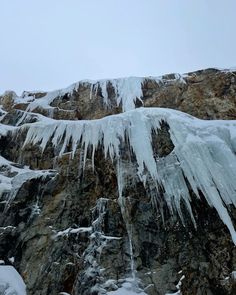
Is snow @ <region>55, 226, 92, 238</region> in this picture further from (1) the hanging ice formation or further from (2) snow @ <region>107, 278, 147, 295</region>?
(2) snow @ <region>107, 278, 147, 295</region>

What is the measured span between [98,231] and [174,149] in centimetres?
354

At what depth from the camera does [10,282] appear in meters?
10.4

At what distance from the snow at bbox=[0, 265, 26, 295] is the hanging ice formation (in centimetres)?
394

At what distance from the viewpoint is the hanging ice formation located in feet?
35.8

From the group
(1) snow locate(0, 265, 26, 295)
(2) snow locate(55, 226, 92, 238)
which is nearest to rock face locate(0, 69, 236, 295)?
(2) snow locate(55, 226, 92, 238)

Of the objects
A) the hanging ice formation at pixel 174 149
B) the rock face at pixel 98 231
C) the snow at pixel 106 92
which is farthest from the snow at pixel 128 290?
the snow at pixel 106 92

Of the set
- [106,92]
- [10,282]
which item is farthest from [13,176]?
[106,92]

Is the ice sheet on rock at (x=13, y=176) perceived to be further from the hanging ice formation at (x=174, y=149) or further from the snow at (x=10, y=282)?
the snow at (x=10, y=282)

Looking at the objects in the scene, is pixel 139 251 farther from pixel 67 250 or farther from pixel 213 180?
pixel 213 180

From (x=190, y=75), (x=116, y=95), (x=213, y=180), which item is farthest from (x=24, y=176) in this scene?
(x=190, y=75)

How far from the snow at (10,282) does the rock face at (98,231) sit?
189mm

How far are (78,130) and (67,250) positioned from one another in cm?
481

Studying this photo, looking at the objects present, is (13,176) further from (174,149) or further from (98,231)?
(174,149)

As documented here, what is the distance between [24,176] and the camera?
12852 millimetres
